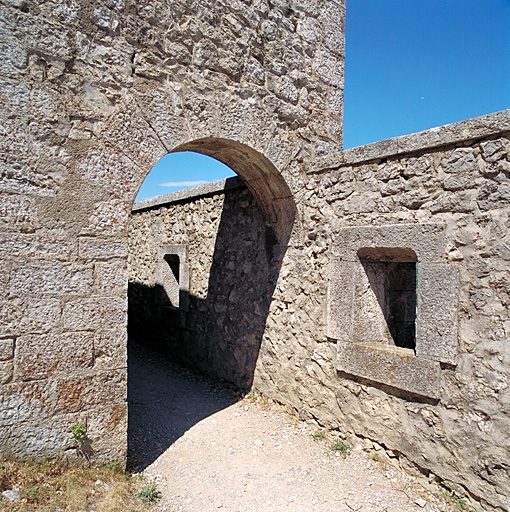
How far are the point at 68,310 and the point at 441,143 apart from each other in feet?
9.39

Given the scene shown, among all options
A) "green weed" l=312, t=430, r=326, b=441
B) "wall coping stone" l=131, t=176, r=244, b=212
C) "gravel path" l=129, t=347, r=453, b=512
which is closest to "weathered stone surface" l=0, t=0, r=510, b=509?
"green weed" l=312, t=430, r=326, b=441

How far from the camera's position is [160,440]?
3.93 m

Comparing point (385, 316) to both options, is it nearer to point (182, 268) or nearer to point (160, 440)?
point (160, 440)

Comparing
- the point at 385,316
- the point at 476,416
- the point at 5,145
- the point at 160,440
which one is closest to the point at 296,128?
the point at 385,316

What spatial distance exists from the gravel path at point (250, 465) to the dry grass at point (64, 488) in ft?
0.98

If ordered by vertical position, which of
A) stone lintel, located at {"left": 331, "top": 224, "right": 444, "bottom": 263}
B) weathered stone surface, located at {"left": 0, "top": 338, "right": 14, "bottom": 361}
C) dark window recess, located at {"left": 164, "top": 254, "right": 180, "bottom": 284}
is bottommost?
weathered stone surface, located at {"left": 0, "top": 338, "right": 14, "bottom": 361}

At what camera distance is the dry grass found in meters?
2.60

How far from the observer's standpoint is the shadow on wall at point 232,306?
4.81 metres

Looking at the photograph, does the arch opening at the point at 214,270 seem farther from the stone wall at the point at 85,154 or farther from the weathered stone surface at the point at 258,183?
the stone wall at the point at 85,154

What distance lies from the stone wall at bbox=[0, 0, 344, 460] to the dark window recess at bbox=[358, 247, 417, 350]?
162cm

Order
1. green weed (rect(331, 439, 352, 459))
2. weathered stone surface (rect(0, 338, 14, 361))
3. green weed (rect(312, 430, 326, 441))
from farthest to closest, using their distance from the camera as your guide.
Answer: green weed (rect(312, 430, 326, 441)), green weed (rect(331, 439, 352, 459)), weathered stone surface (rect(0, 338, 14, 361))

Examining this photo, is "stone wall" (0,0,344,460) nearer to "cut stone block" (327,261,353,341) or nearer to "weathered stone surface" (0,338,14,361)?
"weathered stone surface" (0,338,14,361)

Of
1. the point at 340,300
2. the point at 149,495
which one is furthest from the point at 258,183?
the point at 149,495

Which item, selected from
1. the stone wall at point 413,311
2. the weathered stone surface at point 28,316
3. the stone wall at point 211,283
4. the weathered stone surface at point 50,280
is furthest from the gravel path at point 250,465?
the weathered stone surface at point 50,280
